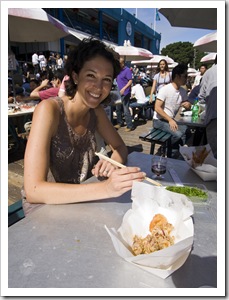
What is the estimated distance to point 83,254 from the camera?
0.82 metres

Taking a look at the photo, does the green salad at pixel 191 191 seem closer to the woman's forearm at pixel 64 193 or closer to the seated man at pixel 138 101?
the woman's forearm at pixel 64 193

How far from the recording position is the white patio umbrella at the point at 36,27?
379 cm

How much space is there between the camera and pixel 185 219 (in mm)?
905

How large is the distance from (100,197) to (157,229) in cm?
33

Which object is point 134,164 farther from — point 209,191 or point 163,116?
point 163,116

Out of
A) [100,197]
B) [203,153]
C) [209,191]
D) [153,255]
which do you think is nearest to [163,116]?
[203,153]

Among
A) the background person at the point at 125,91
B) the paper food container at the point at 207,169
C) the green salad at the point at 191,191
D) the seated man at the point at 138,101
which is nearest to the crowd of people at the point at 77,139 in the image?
the green salad at the point at 191,191

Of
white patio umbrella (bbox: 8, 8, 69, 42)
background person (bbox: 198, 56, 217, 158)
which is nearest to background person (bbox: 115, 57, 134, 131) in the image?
white patio umbrella (bbox: 8, 8, 69, 42)

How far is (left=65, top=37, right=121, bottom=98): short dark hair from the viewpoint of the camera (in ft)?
4.97

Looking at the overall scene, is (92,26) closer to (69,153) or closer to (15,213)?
(69,153)

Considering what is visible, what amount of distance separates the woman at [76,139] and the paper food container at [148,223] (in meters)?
0.10

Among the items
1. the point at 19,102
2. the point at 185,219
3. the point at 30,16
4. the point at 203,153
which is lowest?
the point at 185,219

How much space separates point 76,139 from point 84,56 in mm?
567

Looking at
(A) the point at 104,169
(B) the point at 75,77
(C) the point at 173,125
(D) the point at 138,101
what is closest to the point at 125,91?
(D) the point at 138,101
